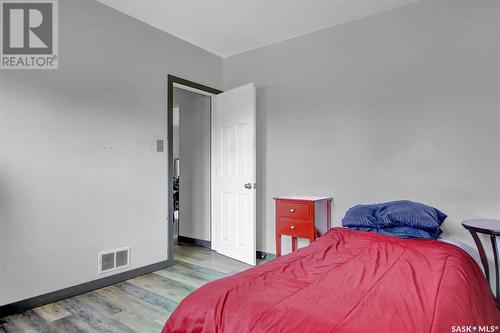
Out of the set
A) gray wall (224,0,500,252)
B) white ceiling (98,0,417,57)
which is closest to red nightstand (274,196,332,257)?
gray wall (224,0,500,252)

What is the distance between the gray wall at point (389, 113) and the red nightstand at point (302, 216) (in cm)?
18

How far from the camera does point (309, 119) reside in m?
3.43

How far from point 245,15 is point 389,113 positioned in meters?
1.78

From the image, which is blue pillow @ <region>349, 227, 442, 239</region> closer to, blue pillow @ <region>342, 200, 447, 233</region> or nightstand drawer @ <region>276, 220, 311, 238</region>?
blue pillow @ <region>342, 200, 447, 233</region>

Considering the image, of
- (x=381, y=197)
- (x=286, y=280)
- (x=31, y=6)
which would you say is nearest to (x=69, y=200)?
(x=31, y=6)

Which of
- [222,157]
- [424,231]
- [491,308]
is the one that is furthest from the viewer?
[222,157]

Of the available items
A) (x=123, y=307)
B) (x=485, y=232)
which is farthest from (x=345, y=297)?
(x=123, y=307)

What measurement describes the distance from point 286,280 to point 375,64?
248 cm

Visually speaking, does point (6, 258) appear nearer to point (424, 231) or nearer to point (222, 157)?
point (222, 157)

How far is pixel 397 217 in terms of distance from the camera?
232 cm

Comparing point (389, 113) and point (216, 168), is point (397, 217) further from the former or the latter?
point (216, 168)

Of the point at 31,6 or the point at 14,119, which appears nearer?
the point at 14,119

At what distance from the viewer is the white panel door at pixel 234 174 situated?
11.6 ft

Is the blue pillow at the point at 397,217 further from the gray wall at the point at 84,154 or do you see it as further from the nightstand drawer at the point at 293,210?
the gray wall at the point at 84,154
